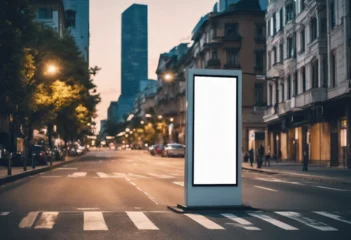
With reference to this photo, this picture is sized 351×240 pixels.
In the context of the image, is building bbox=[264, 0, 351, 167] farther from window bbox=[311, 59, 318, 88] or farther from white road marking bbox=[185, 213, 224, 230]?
white road marking bbox=[185, 213, 224, 230]

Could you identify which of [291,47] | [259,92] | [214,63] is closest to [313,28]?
[291,47]

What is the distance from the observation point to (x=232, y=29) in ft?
280

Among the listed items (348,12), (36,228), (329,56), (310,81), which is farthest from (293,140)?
(36,228)

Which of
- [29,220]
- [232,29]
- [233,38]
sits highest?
[232,29]

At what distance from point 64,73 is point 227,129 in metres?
42.7

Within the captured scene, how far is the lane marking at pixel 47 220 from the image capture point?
39.6 feet

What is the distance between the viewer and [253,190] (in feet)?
72.7

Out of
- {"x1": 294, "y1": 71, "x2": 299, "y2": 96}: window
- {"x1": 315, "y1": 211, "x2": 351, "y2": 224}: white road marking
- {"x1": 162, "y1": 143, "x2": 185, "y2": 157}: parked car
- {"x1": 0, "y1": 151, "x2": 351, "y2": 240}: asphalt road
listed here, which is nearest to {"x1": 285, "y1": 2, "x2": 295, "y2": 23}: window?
{"x1": 294, "y1": 71, "x2": 299, "y2": 96}: window

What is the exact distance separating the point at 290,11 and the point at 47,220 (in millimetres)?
45577

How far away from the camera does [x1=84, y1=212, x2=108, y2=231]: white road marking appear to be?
Answer: 11.7 metres

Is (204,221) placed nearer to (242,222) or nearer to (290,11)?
(242,222)

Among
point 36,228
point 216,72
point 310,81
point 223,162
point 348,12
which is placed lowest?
point 36,228

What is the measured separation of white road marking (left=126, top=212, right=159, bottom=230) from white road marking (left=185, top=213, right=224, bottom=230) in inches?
38.4

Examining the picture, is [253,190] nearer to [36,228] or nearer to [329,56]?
[36,228]
